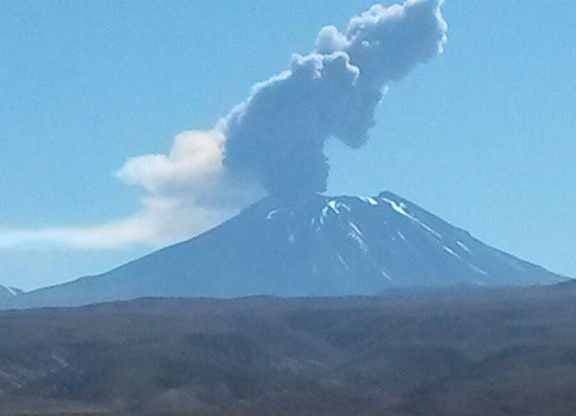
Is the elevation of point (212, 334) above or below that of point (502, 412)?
above

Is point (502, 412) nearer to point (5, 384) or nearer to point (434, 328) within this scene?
point (5, 384)

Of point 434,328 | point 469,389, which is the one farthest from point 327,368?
point 469,389

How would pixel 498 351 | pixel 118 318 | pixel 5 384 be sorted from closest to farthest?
pixel 5 384, pixel 498 351, pixel 118 318

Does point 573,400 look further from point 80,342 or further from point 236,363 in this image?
point 80,342

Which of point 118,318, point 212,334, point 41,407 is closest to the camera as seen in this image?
point 41,407

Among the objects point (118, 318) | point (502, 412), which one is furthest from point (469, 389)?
point (118, 318)

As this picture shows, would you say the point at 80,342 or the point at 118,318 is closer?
the point at 80,342
